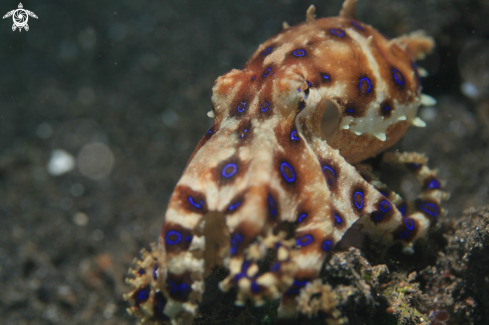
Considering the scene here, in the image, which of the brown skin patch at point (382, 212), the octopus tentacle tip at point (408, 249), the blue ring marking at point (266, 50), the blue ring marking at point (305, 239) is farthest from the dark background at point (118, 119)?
the blue ring marking at point (266, 50)

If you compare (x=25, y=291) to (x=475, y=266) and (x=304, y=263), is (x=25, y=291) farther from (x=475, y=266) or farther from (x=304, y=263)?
(x=475, y=266)

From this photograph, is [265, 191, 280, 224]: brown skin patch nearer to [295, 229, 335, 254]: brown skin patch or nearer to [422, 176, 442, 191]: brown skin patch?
[295, 229, 335, 254]: brown skin patch

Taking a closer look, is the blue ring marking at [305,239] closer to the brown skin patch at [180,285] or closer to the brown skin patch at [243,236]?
the brown skin patch at [243,236]

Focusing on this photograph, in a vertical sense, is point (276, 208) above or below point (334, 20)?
below

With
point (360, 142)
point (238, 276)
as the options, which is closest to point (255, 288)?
point (238, 276)

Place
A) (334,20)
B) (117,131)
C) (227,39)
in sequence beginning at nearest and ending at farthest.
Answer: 1. (334,20)
2. (227,39)
3. (117,131)

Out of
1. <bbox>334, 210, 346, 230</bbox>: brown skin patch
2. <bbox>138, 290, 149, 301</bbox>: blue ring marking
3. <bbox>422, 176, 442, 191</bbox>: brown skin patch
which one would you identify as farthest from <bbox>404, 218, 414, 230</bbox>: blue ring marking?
<bbox>138, 290, 149, 301</bbox>: blue ring marking

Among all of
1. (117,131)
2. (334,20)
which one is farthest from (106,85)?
(334,20)
